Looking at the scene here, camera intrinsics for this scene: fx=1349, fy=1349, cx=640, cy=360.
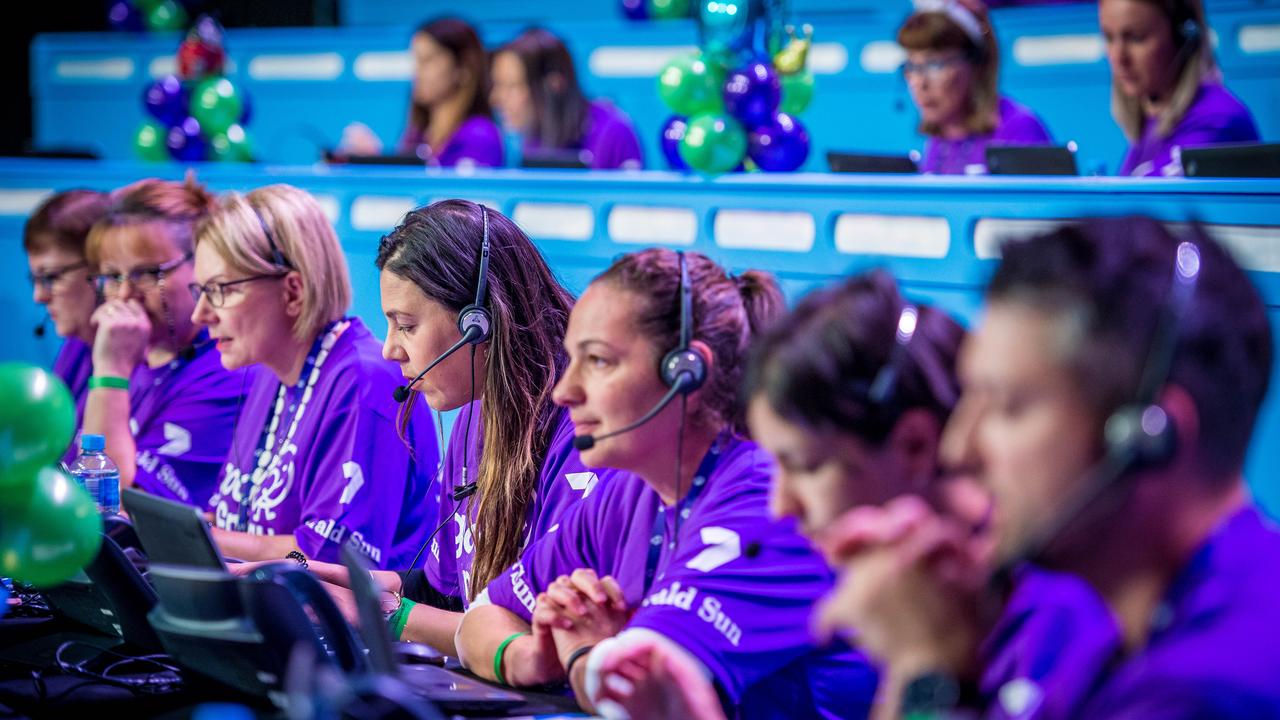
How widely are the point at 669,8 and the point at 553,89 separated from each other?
0.67 metres

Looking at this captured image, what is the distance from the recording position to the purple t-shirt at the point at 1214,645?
94 cm

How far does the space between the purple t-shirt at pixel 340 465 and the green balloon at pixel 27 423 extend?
909 millimetres

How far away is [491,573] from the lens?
2.14 m

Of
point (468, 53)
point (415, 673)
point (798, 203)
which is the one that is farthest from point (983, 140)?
point (415, 673)

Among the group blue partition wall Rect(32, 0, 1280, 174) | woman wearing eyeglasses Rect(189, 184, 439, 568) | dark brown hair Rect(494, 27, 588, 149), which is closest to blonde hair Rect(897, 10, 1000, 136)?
blue partition wall Rect(32, 0, 1280, 174)

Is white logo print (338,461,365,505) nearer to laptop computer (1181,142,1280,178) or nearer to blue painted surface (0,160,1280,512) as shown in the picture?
blue painted surface (0,160,1280,512)

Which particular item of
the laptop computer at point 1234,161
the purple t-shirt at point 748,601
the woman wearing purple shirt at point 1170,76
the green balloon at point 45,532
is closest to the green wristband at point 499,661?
the purple t-shirt at point 748,601

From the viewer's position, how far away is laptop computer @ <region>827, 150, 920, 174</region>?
338 cm

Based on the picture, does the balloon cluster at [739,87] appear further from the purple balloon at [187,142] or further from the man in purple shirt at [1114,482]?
the man in purple shirt at [1114,482]

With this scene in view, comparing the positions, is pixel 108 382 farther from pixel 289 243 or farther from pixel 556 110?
pixel 556 110

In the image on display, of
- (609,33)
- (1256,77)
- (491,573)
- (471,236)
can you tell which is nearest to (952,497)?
(491,573)

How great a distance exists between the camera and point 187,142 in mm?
5109

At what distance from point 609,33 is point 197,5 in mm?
2035

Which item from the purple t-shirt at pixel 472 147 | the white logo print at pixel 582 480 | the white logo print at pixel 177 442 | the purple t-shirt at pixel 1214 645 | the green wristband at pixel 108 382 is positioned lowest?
the white logo print at pixel 177 442
